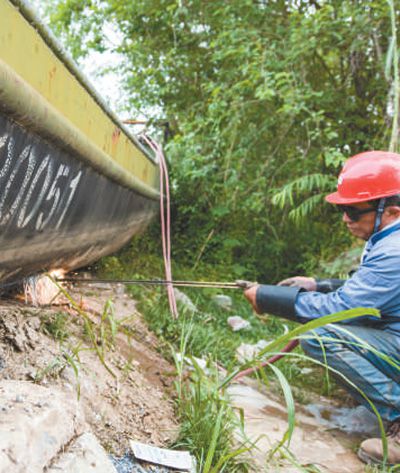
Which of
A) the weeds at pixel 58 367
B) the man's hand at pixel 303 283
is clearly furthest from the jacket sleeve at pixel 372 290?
the weeds at pixel 58 367

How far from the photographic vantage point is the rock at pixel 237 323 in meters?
3.59

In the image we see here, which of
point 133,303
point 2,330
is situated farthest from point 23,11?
point 133,303

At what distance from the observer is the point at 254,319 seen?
400 centimetres

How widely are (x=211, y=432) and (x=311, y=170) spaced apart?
3.65m

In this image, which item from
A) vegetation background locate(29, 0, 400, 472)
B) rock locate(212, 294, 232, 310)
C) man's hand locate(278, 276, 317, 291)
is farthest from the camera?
rock locate(212, 294, 232, 310)

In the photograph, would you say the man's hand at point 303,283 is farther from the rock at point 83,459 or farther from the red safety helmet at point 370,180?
the rock at point 83,459

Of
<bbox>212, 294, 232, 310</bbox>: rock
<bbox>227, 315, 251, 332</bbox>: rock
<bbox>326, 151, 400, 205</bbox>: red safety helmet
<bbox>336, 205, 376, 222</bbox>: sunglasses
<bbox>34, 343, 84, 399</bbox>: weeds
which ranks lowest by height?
<bbox>227, 315, 251, 332</bbox>: rock

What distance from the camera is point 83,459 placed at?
1.02 m

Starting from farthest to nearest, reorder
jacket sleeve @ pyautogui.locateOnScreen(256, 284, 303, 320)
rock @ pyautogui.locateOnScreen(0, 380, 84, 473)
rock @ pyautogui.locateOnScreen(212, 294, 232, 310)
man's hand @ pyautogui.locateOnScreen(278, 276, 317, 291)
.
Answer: rock @ pyautogui.locateOnScreen(212, 294, 232, 310) → man's hand @ pyautogui.locateOnScreen(278, 276, 317, 291) → jacket sleeve @ pyautogui.locateOnScreen(256, 284, 303, 320) → rock @ pyautogui.locateOnScreen(0, 380, 84, 473)

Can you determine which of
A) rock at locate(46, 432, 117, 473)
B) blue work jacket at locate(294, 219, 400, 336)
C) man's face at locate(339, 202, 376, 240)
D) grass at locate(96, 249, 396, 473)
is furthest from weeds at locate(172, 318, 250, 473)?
man's face at locate(339, 202, 376, 240)

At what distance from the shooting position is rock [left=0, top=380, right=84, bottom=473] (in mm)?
876

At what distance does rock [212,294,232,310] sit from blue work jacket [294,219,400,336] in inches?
87.4

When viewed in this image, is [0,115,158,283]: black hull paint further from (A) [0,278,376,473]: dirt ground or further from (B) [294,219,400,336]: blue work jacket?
(B) [294,219,400,336]: blue work jacket

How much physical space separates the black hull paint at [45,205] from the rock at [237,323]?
55.9 inches
